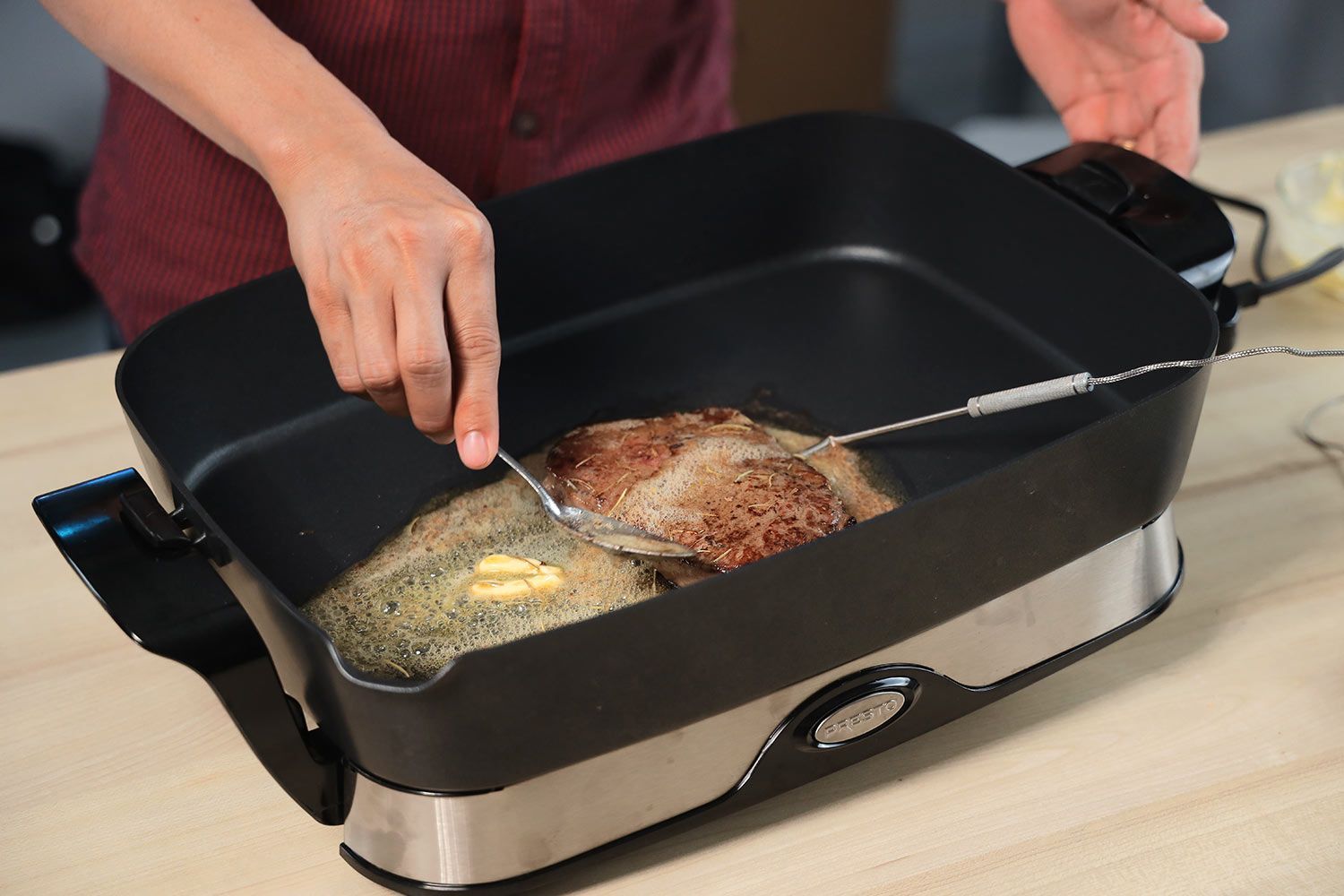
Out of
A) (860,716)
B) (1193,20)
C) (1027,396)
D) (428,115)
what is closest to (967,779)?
(860,716)

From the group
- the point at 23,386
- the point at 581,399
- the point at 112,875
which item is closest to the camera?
the point at 112,875

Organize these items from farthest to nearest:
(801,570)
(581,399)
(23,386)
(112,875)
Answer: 1. (23,386)
2. (581,399)
3. (112,875)
4. (801,570)

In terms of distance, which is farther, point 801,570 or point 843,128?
point 843,128

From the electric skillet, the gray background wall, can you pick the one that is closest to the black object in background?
the electric skillet

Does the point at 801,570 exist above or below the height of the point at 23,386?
above

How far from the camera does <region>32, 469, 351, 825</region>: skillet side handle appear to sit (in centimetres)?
59

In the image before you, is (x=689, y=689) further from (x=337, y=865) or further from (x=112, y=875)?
(x=112, y=875)

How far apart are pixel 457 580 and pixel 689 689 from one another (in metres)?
0.22

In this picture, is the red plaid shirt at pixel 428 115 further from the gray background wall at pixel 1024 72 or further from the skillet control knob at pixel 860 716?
the gray background wall at pixel 1024 72

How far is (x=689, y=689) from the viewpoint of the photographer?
60 cm

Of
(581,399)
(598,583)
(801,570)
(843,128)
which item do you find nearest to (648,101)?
(843,128)

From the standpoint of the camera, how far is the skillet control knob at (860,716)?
0.68 meters

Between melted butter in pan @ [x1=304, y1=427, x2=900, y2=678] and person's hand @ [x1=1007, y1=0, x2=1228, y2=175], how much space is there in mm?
436

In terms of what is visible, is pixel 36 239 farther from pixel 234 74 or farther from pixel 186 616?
pixel 186 616
